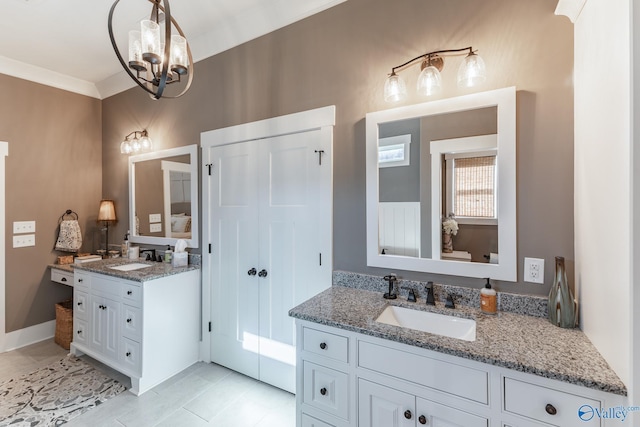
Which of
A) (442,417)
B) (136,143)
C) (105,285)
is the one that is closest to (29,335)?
(105,285)

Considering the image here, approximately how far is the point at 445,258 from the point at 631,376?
0.85 meters

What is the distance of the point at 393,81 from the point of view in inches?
66.5

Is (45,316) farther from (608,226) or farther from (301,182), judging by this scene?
(608,226)

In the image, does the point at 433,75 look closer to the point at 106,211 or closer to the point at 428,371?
the point at 428,371

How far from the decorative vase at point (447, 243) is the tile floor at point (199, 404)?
152cm

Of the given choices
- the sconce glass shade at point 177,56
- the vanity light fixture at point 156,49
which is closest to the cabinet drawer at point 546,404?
the vanity light fixture at point 156,49

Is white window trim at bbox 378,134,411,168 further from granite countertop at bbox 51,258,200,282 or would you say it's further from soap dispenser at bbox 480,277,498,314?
granite countertop at bbox 51,258,200,282

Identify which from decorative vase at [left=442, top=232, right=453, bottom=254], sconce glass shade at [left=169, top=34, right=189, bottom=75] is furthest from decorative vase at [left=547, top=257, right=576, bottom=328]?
sconce glass shade at [left=169, top=34, right=189, bottom=75]

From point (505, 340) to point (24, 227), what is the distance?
4430mm

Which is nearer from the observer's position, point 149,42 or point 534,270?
point 149,42

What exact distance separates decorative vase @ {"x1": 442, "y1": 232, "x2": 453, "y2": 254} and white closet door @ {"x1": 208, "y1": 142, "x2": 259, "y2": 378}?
1436 millimetres

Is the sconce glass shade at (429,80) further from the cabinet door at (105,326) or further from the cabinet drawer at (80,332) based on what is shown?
the cabinet drawer at (80,332)

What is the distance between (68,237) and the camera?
327 centimetres

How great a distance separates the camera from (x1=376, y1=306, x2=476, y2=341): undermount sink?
1.43 m
